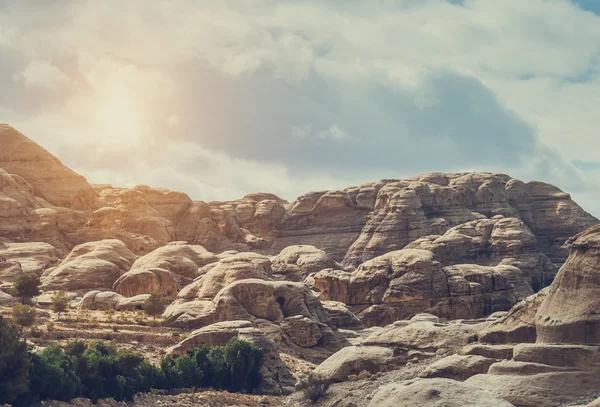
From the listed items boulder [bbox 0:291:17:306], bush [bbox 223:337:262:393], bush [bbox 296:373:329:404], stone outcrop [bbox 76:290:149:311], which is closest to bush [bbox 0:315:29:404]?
bush [bbox 296:373:329:404]

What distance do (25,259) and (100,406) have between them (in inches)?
2156

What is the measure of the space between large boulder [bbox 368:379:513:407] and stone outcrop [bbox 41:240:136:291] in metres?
57.0

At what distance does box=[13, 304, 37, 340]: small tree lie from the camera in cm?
5777

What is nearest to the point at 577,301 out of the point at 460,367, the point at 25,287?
the point at 460,367

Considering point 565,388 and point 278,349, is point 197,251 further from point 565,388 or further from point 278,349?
point 565,388

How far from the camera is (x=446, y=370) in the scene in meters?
37.2

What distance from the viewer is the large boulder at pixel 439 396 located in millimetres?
29344

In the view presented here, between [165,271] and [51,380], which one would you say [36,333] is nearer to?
[51,380]

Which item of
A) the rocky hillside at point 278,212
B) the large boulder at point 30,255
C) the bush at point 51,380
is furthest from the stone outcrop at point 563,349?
the rocky hillside at point 278,212

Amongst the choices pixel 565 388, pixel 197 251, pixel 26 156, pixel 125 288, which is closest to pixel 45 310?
pixel 125 288

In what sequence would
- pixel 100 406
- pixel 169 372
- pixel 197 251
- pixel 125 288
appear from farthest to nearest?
1. pixel 197 251
2. pixel 125 288
3. pixel 169 372
4. pixel 100 406

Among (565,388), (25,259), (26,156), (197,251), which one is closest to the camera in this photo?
(565,388)

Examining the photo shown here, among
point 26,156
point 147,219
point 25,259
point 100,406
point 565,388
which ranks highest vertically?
point 26,156

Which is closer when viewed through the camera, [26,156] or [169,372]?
[169,372]
